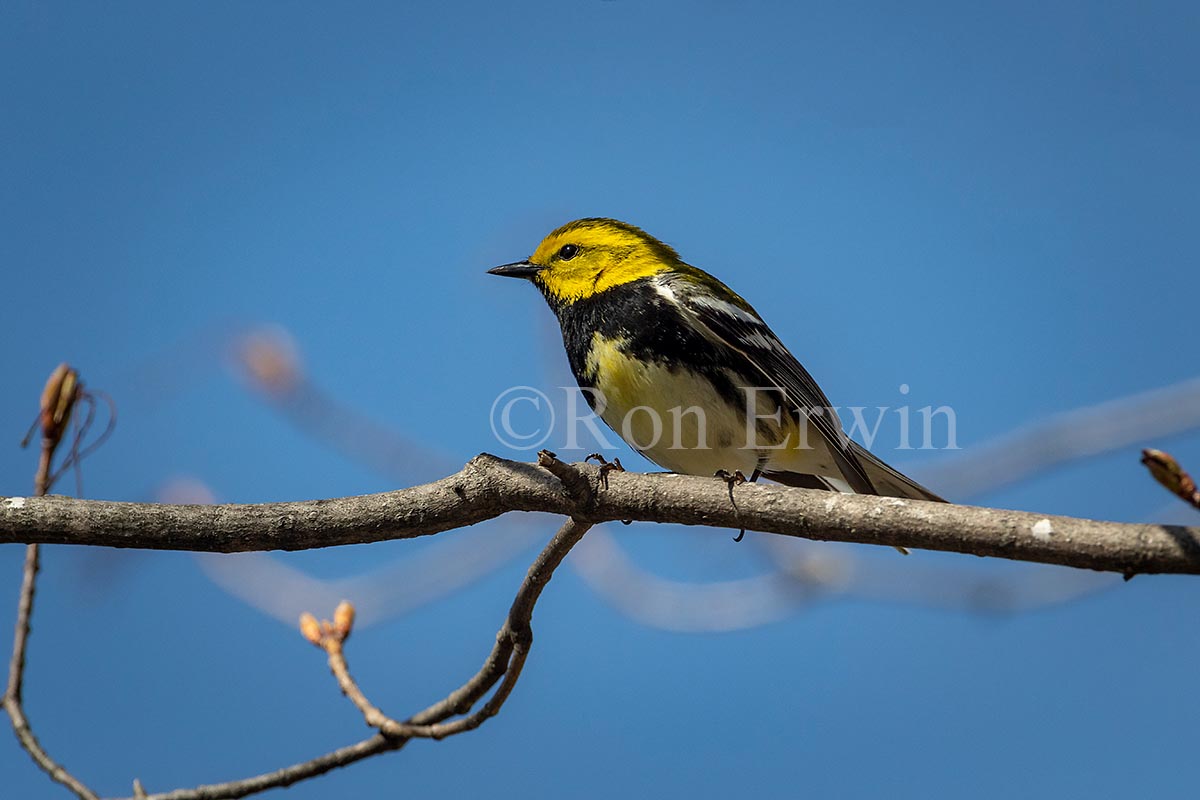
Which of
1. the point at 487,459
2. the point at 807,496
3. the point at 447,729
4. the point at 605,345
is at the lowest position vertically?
the point at 447,729

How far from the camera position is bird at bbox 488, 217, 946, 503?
4496 millimetres

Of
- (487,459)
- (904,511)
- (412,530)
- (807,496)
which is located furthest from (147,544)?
(904,511)

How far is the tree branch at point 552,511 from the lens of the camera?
2586mm

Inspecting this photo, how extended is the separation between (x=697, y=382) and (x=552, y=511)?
4.66ft

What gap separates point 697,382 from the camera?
447 cm

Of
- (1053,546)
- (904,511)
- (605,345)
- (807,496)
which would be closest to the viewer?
(1053,546)

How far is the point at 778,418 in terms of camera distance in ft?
15.7

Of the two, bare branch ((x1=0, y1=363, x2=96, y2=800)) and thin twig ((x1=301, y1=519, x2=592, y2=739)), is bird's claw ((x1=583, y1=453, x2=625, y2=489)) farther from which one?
bare branch ((x1=0, y1=363, x2=96, y2=800))

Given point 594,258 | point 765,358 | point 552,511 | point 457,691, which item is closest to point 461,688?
point 457,691

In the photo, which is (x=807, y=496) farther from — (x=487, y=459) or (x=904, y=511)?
(x=487, y=459)

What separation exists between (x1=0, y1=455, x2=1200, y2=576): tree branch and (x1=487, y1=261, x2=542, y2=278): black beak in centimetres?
247

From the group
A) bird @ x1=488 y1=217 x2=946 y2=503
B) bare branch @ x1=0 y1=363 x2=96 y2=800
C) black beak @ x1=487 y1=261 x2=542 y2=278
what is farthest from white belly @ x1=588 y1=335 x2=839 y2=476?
bare branch @ x1=0 y1=363 x2=96 y2=800

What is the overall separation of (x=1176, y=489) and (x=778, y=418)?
99.9 inches

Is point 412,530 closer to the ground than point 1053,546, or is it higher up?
higher up
